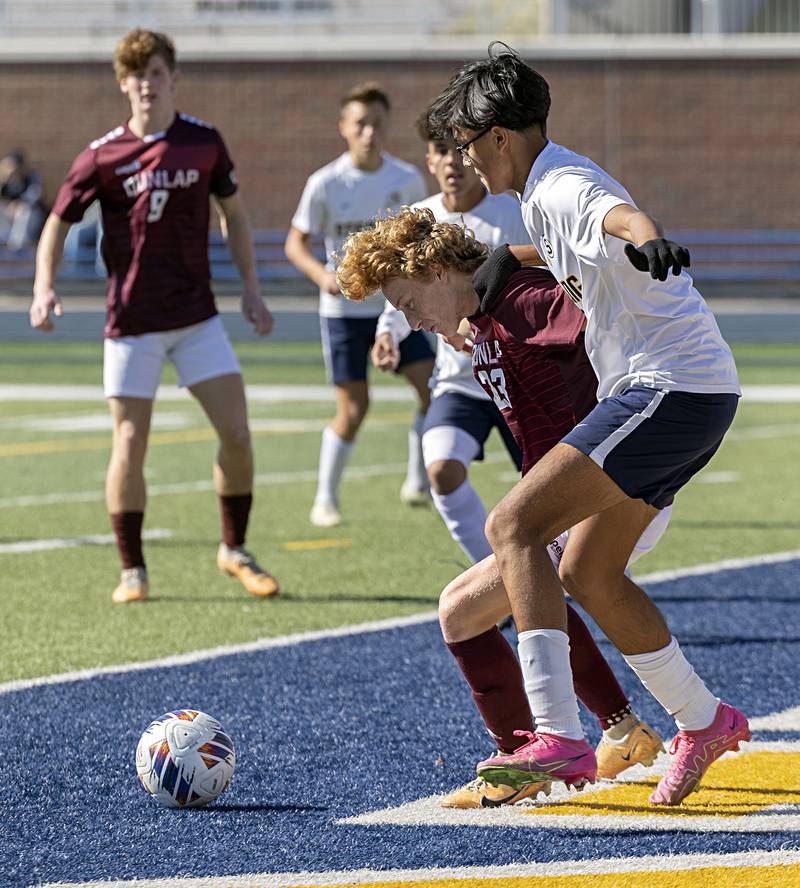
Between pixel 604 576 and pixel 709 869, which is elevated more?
pixel 604 576

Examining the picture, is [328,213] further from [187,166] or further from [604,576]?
[604,576]

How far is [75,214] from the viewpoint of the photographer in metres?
7.46

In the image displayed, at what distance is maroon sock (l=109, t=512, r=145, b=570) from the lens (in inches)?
291

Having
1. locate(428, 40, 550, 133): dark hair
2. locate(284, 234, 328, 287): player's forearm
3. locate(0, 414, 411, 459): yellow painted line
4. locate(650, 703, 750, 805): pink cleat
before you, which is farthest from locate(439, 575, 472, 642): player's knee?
locate(0, 414, 411, 459): yellow painted line

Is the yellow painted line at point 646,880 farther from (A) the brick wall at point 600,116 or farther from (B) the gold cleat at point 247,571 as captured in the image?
(A) the brick wall at point 600,116

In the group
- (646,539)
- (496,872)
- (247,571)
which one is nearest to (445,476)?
A: (247,571)

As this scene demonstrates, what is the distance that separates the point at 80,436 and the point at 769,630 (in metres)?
8.78

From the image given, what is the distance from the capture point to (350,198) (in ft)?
32.1

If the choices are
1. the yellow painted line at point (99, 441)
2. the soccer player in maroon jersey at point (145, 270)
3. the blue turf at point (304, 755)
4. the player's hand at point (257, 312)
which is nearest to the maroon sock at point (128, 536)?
the soccer player in maroon jersey at point (145, 270)

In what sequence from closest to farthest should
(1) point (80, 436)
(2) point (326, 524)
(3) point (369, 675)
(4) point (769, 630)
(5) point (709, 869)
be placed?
(5) point (709, 869)
(3) point (369, 675)
(4) point (769, 630)
(2) point (326, 524)
(1) point (80, 436)

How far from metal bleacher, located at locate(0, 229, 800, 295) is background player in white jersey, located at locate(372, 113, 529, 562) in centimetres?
2189

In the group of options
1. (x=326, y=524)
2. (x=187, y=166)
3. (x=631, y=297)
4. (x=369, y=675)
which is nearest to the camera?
(x=631, y=297)

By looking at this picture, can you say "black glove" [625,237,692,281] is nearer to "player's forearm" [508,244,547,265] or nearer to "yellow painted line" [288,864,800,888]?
"player's forearm" [508,244,547,265]

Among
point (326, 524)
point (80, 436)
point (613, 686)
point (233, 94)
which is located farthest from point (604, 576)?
point (233, 94)
